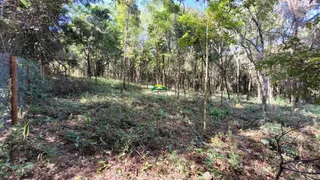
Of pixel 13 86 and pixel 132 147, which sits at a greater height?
pixel 13 86

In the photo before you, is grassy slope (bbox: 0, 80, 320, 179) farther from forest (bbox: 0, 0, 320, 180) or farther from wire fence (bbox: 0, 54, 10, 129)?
wire fence (bbox: 0, 54, 10, 129)

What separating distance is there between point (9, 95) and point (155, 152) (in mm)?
3056

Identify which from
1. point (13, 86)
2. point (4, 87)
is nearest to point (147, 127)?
point (13, 86)

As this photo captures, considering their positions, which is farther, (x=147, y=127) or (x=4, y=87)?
(x=147, y=127)

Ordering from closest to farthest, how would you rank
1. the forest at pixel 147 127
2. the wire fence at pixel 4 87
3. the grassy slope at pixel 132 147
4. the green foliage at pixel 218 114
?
1. the forest at pixel 147 127
2. the grassy slope at pixel 132 147
3. the wire fence at pixel 4 87
4. the green foliage at pixel 218 114

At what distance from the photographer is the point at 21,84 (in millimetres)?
4211

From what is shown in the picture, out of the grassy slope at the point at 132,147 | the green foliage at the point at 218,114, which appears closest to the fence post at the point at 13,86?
the grassy slope at the point at 132,147

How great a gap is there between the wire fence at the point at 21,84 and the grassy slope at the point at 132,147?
14.8 inches

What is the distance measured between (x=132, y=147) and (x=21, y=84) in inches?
128

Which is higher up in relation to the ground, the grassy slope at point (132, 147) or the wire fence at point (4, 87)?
the wire fence at point (4, 87)

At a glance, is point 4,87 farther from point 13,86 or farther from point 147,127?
point 147,127

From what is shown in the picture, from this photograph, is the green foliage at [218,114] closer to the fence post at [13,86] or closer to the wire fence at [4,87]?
the fence post at [13,86]

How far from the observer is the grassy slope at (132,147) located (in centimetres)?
263

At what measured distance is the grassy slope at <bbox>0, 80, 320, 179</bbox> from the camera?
103 inches
